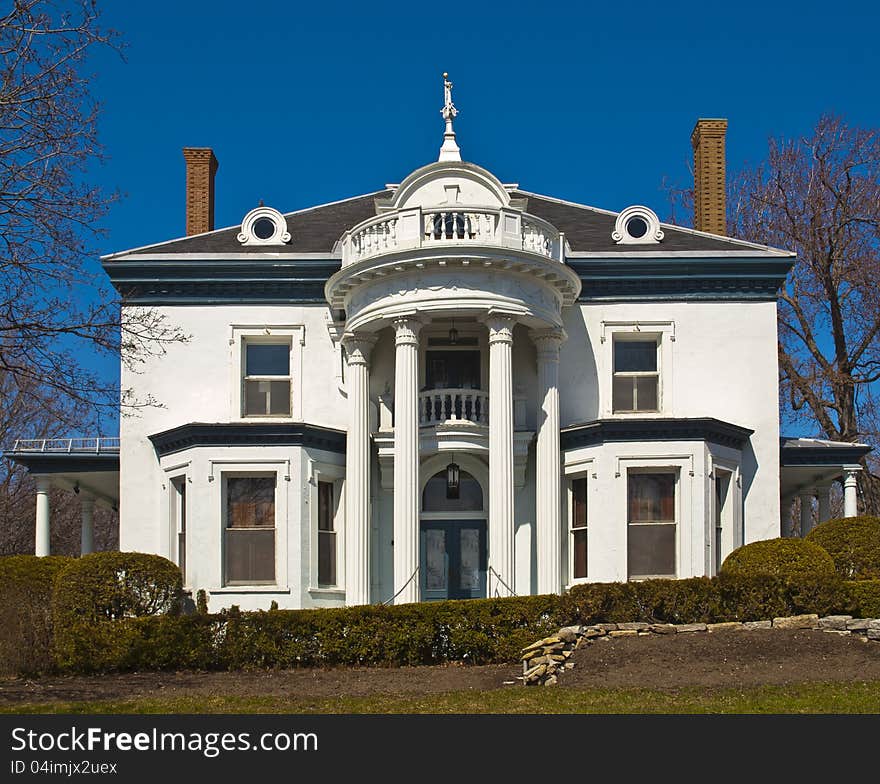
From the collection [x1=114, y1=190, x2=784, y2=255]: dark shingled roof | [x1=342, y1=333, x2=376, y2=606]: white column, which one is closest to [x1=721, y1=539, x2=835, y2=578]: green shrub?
[x1=342, y1=333, x2=376, y2=606]: white column

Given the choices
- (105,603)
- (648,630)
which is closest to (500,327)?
(648,630)

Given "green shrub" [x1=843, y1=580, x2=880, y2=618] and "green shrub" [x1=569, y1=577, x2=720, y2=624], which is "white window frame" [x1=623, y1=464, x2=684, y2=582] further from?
"green shrub" [x1=843, y1=580, x2=880, y2=618]

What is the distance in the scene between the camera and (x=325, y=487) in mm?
27406

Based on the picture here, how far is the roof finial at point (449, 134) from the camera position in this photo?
29250 mm

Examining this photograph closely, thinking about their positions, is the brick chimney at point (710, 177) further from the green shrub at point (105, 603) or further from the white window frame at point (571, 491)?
the green shrub at point (105, 603)

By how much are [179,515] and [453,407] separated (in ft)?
20.0

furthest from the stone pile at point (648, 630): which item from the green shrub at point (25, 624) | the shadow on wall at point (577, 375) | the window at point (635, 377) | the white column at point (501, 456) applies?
the green shrub at point (25, 624)

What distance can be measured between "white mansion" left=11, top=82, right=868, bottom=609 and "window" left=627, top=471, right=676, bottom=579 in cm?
4

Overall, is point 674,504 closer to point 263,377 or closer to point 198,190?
point 263,377

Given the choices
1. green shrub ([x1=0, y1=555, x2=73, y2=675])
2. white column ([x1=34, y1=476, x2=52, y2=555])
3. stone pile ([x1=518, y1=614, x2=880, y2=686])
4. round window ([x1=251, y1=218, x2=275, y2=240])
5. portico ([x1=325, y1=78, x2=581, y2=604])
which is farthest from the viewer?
white column ([x1=34, y1=476, x2=52, y2=555])

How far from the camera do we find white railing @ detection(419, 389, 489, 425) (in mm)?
26547

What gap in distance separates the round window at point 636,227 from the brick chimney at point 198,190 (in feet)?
32.6

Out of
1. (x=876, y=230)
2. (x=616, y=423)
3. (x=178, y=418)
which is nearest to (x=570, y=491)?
(x=616, y=423)

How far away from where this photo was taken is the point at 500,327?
2538cm
